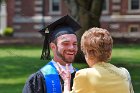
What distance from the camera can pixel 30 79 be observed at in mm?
5129

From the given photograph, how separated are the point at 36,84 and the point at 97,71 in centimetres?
61

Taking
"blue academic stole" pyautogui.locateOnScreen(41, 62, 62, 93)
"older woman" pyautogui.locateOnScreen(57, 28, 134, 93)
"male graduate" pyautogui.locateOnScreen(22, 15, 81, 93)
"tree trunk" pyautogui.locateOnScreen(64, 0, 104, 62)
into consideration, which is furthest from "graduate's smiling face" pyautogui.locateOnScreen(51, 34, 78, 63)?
"tree trunk" pyautogui.locateOnScreen(64, 0, 104, 62)

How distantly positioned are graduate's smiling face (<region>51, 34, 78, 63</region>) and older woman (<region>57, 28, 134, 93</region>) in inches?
10.6

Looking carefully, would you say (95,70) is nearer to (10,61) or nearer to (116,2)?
(10,61)

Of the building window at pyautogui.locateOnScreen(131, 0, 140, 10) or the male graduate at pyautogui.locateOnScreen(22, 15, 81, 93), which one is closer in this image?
the male graduate at pyautogui.locateOnScreen(22, 15, 81, 93)

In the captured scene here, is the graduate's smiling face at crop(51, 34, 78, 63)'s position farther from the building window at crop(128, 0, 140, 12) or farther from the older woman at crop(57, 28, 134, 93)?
the building window at crop(128, 0, 140, 12)

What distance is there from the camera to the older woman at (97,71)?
4770mm

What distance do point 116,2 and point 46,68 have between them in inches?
1649

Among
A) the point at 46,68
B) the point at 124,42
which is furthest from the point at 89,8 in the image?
the point at 46,68

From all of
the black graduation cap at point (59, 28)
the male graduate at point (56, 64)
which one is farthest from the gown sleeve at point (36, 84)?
the black graduation cap at point (59, 28)

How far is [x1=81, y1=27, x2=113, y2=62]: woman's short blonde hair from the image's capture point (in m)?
4.76

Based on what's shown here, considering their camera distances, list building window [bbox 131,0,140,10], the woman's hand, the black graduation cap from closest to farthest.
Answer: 1. the woman's hand
2. the black graduation cap
3. building window [bbox 131,0,140,10]

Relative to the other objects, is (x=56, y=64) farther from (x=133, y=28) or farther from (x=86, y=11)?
(x=133, y=28)

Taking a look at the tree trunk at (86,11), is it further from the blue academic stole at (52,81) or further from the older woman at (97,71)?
the older woman at (97,71)
